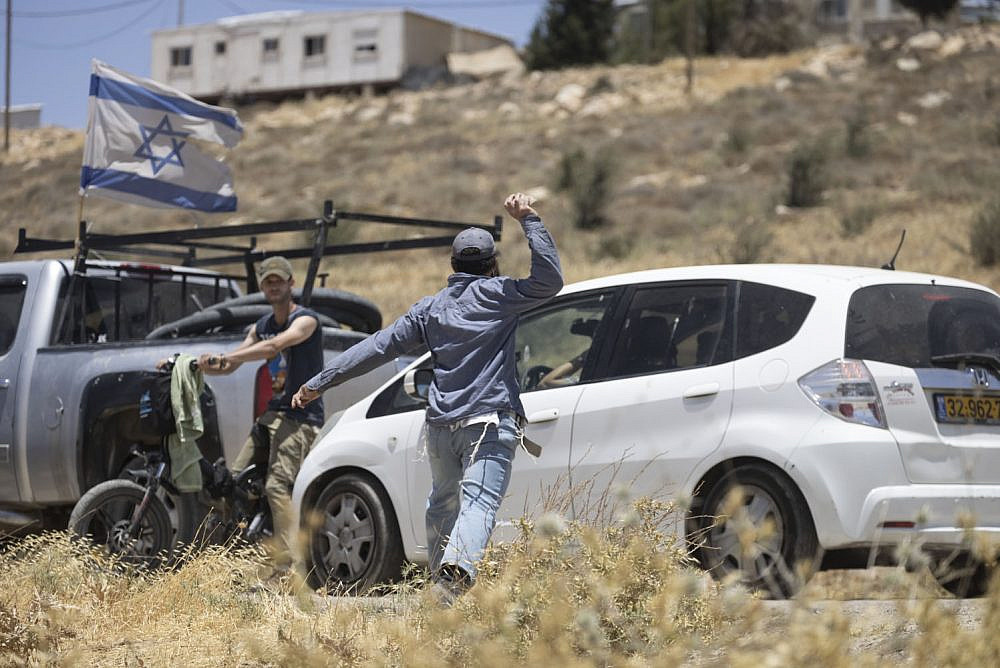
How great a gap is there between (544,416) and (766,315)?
1197 millimetres

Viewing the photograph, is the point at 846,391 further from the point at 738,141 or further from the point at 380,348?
the point at 738,141

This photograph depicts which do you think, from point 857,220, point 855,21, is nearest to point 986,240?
point 857,220

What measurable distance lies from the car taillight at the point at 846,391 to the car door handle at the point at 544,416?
1.27 metres

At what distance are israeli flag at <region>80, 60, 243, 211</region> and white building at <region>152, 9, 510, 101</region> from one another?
5553cm

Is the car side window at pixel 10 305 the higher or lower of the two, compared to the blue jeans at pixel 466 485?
higher

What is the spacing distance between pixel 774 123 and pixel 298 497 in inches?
1381

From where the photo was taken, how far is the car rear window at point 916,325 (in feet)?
19.9

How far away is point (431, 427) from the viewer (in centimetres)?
595

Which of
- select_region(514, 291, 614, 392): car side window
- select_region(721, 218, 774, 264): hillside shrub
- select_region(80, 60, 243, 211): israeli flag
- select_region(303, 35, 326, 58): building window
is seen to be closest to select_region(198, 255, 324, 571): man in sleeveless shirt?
select_region(514, 291, 614, 392): car side window

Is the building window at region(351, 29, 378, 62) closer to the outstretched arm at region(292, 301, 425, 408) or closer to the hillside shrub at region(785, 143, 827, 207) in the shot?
the hillside shrub at region(785, 143, 827, 207)

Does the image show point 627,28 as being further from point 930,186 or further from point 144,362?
point 144,362

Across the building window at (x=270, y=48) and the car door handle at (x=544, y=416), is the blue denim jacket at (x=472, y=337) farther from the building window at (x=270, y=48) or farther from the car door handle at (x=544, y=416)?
the building window at (x=270, y=48)

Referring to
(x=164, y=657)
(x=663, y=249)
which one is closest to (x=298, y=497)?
(x=164, y=657)

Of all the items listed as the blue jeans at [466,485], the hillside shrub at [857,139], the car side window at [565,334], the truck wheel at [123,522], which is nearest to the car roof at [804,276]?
the car side window at [565,334]
